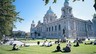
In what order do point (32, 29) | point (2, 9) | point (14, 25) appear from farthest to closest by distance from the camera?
point (32, 29), point (14, 25), point (2, 9)

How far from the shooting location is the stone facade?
10762cm

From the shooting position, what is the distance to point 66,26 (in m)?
108

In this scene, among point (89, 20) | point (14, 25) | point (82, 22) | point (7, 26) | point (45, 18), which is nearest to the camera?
point (7, 26)

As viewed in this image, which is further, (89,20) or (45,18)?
(45,18)

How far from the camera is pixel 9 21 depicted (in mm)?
29609

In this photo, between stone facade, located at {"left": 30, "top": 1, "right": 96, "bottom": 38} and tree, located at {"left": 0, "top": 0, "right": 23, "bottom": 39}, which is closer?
tree, located at {"left": 0, "top": 0, "right": 23, "bottom": 39}

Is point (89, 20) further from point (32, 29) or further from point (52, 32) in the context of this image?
point (32, 29)

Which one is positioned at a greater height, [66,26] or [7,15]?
[66,26]

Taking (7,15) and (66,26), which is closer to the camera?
(7,15)

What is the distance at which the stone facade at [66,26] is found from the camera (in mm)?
107625

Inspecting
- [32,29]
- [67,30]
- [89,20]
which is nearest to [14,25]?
[67,30]

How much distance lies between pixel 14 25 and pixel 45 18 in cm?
11067

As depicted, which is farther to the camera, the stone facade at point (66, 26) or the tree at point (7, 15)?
the stone facade at point (66, 26)

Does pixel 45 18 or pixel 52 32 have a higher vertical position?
pixel 45 18
